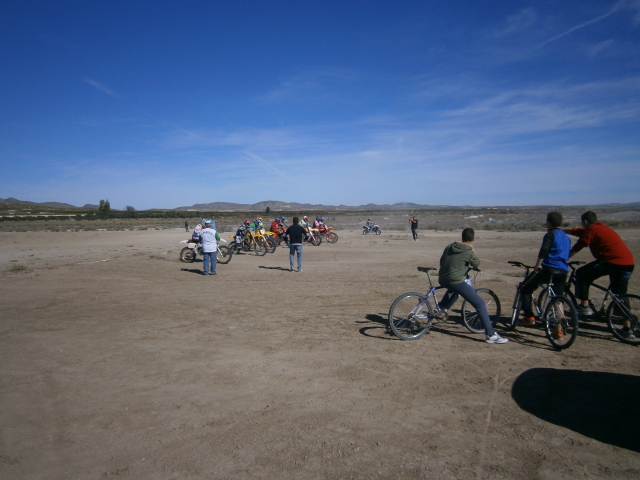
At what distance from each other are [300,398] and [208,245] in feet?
29.8

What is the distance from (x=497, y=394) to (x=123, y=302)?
7898 millimetres

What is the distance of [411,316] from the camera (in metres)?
6.05

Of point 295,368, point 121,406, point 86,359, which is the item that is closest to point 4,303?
point 86,359

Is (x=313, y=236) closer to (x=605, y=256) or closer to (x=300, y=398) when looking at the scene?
(x=605, y=256)

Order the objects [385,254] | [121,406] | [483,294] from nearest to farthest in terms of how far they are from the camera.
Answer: [121,406] < [483,294] < [385,254]

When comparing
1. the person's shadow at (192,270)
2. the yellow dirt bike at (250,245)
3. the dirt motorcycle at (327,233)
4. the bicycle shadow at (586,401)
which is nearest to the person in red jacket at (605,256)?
the bicycle shadow at (586,401)

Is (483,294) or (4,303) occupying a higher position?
(483,294)

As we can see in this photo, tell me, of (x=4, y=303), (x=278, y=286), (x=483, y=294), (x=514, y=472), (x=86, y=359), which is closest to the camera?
(x=514, y=472)

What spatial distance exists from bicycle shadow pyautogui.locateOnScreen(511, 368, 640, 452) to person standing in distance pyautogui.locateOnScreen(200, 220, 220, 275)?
989 centimetres

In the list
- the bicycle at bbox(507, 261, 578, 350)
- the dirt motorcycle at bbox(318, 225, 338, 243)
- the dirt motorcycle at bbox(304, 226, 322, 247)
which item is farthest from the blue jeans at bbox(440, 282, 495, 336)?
the dirt motorcycle at bbox(318, 225, 338, 243)

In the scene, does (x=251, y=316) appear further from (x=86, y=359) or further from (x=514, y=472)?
(x=514, y=472)

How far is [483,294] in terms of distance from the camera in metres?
6.34

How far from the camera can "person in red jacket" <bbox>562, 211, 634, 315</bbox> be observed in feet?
19.4

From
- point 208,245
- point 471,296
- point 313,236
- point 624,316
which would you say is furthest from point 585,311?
point 313,236
